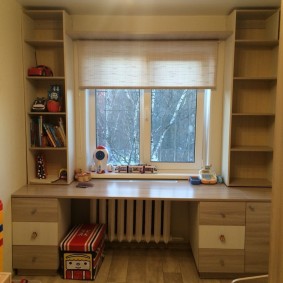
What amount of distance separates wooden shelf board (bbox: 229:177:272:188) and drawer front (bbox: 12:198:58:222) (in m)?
1.61

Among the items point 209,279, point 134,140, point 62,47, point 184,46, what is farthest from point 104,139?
point 209,279

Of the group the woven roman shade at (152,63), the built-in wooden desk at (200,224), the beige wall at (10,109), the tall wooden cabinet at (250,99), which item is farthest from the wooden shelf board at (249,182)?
the beige wall at (10,109)

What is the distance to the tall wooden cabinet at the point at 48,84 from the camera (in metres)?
2.53

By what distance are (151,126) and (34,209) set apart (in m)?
1.38

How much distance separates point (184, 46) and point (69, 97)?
1211 millimetres

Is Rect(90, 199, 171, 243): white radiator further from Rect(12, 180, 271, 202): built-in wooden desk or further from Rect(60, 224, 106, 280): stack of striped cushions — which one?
Rect(60, 224, 106, 280): stack of striped cushions

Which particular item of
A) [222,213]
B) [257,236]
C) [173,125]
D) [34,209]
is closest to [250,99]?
[173,125]

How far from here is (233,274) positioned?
233 centimetres

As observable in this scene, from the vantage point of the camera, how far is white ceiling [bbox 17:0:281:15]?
233cm

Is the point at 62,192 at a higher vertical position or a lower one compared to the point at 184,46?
lower

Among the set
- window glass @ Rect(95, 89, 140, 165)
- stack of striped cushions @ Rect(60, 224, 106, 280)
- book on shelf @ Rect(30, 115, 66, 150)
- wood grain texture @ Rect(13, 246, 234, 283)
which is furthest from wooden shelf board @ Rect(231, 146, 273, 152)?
book on shelf @ Rect(30, 115, 66, 150)

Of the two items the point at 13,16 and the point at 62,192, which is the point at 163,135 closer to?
the point at 62,192

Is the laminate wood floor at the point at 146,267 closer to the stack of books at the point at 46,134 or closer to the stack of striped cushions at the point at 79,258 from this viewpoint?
the stack of striped cushions at the point at 79,258

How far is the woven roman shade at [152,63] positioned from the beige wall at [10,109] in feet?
2.04
